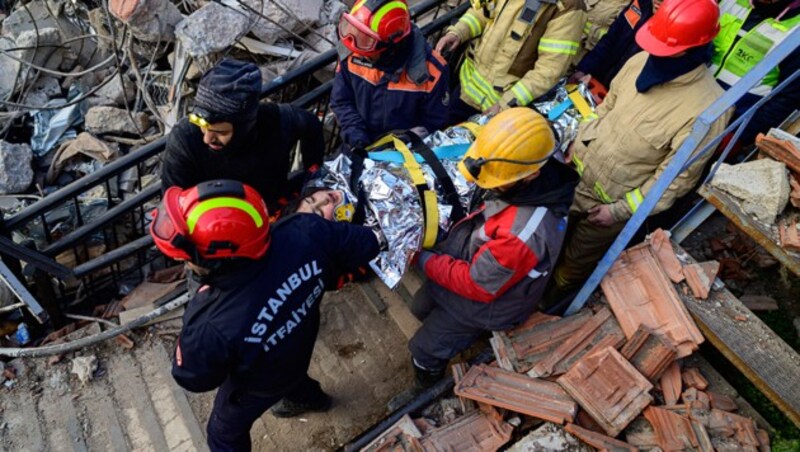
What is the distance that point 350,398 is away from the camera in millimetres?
3814

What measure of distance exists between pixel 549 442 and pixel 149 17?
4.55m

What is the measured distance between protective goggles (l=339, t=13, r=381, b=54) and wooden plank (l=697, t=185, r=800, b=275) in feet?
6.50

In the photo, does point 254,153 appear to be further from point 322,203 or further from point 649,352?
point 649,352

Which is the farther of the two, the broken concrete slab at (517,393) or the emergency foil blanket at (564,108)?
the emergency foil blanket at (564,108)

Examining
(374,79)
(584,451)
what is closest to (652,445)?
(584,451)

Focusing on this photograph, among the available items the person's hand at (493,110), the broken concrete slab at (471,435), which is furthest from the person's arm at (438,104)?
the broken concrete slab at (471,435)

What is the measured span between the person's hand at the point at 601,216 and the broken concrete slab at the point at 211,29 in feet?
11.0

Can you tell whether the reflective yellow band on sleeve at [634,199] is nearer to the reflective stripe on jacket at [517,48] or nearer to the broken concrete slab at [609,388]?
the broken concrete slab at [609,388]

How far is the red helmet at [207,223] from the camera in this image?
2.24 m

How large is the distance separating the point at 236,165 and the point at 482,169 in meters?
1.48

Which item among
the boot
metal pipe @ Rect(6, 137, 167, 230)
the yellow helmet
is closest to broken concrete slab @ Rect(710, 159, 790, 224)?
the yellow helmet

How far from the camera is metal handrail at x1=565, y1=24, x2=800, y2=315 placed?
2.23 m

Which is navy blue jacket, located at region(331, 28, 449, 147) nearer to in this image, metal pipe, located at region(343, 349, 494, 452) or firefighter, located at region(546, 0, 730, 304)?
firefighter, located at region(546, 0, 730, 304)

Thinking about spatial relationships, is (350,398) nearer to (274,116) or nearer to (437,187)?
(437,187)
